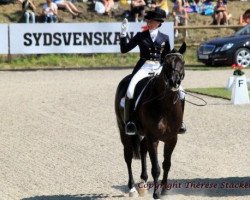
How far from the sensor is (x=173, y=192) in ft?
35.9

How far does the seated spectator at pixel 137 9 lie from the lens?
34.5 metres

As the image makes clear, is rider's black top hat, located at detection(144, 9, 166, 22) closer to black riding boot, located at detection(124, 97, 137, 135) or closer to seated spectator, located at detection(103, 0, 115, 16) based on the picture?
black riding boot, located at detection(124, 97, 137, 135)

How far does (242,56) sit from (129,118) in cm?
1993

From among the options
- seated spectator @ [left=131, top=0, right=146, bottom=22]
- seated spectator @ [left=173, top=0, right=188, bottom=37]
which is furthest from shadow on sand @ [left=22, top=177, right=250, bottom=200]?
seated spectator @ [left=173, top=0, right=188, bottom=37]

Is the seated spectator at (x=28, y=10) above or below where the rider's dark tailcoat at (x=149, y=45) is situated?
below

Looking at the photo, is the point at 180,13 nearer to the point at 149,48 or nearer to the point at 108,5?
the point at 108,5

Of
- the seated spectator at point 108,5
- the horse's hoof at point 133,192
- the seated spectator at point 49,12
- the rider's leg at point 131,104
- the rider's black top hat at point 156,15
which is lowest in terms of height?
the seated spectator at point 108,5

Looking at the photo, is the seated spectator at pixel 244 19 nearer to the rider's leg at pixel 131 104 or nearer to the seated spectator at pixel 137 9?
the seated spectator at pixel 137 9

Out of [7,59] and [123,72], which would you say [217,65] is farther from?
[7,59]

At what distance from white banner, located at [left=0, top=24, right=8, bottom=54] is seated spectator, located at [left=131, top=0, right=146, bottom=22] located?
5.94 meters

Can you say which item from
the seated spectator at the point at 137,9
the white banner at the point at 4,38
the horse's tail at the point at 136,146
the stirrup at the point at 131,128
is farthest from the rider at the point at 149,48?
the seated spectator at the point at 137,9

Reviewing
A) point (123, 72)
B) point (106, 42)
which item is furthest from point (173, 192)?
point (106, 42)

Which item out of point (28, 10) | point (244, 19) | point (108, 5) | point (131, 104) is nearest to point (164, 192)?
point (131, 104)

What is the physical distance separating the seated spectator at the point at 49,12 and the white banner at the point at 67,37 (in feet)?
5.76
